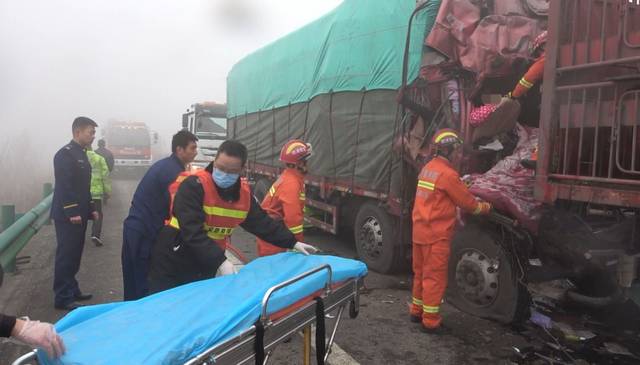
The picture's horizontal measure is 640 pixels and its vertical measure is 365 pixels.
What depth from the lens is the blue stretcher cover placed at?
66.9 inches

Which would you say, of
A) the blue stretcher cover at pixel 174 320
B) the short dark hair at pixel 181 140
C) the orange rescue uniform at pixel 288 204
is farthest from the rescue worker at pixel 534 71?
the short dark hair at pixel 181 140

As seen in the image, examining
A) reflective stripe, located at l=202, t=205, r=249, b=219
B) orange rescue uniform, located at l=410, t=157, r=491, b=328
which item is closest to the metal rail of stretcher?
reflective stripe, located at l=202, t=205, r=249, b=219

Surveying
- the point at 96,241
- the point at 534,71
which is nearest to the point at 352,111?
the point at 534,71

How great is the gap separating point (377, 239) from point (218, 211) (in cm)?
343

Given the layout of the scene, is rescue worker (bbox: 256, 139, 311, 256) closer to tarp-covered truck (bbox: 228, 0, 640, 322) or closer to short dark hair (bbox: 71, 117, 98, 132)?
tarp-covered truck (bbox: 228, 0, 640, 322)

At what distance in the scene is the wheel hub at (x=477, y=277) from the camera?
14.3ft

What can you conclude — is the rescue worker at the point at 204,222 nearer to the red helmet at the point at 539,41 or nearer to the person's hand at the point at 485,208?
the person's hand at the point at 485,208

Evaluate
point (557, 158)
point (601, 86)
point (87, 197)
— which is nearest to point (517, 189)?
point (557, 158)

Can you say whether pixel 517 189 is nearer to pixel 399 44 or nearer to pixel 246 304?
pixel 399 44

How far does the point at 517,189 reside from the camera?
4172 millimetres

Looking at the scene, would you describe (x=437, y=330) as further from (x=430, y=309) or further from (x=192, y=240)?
(x=192, y=240)

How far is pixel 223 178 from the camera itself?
293cm

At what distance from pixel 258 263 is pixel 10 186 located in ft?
49.8

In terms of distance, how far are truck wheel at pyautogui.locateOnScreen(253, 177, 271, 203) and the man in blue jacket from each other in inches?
239
